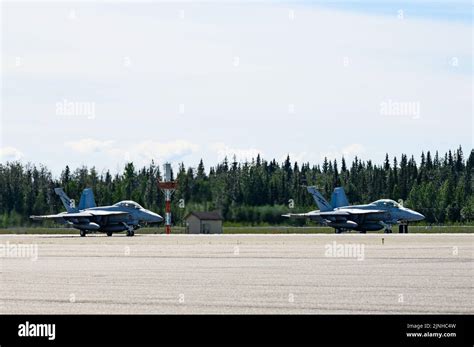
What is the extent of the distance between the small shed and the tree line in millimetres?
1701

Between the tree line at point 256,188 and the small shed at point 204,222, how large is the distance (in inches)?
67.0

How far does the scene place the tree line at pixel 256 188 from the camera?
94188 millimetres

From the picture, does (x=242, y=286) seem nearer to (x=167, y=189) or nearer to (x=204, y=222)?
(x=204, y=222)

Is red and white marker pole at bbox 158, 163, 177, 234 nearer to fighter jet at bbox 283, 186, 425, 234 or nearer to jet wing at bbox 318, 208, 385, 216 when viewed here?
fighter jet at bbox 283, 186, 425, 234

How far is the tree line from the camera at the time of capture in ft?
309

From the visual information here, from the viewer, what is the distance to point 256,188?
10562 centimetres

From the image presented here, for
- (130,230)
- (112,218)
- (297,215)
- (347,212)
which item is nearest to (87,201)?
(112,218)

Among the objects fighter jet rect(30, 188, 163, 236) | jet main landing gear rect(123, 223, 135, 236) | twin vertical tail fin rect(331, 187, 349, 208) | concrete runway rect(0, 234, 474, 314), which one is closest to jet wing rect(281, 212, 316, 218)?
twin vertical tail fin rect(331, 187, 349, 208)

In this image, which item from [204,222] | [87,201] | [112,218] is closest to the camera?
[112,218]

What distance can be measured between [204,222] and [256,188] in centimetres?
854

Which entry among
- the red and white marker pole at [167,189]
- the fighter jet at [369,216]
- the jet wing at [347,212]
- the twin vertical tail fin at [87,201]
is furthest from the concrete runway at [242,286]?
the red and white marker pole at [167,189]
